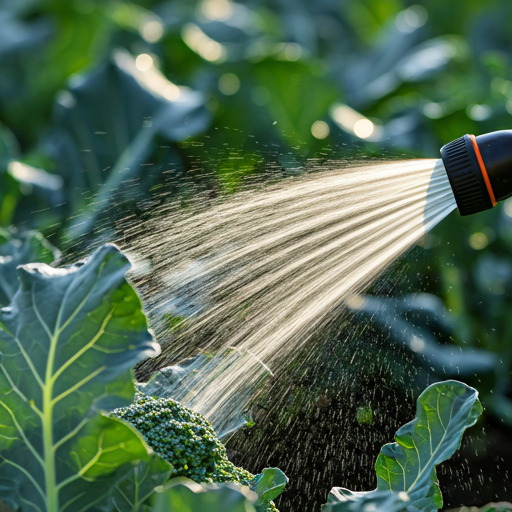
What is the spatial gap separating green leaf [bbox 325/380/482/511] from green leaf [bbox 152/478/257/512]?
282mm

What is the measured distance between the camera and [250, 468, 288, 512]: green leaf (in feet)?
3.48

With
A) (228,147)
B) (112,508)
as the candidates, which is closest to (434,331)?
(228,147)

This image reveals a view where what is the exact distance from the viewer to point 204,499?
77 cm

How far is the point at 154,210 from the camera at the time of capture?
199 cm

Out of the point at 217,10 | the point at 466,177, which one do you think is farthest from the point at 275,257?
the point at 217,10

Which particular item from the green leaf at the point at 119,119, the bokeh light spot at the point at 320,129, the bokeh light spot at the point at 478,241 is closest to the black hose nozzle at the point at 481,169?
the green leaf at the point at 119,119

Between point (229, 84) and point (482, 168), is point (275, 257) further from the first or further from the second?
point (229, 84)

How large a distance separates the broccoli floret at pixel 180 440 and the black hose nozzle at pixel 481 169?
618 millimetres

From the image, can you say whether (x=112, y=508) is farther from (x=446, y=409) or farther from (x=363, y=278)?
(x=363, y=278)

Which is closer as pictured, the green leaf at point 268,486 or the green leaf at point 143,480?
the green leaf at point 143,480

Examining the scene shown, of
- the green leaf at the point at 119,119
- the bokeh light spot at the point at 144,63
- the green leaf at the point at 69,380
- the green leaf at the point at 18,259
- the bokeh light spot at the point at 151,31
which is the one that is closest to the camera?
the green leaf at the point at 69,380

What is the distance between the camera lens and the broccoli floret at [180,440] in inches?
41.8

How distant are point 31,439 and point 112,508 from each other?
17 cm

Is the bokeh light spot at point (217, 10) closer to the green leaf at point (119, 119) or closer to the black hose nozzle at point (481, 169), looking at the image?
the green leaf at point (119, 119)
